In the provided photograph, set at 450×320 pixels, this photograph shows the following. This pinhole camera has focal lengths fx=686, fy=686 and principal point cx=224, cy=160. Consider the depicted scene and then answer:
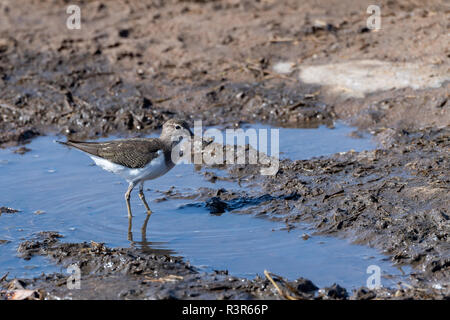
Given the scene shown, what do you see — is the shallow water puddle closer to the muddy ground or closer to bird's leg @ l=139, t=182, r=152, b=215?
bird's leg @ l=139, t=182, r=152, b=215

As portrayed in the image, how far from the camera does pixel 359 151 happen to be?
10547 mm

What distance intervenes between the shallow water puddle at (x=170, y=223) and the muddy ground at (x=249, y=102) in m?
0.32

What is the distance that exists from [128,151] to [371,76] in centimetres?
524

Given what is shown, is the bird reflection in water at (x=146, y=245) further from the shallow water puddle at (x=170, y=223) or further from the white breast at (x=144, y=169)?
the white breast at (x=144, y=169)

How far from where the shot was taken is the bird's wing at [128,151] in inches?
362

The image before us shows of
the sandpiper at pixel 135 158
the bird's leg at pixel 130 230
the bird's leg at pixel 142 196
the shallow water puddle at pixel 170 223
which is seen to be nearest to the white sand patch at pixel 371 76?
the shallow water puddle at pixel 170 223

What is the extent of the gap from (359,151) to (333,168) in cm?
Answer: 98

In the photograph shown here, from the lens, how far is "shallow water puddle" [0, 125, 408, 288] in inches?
298

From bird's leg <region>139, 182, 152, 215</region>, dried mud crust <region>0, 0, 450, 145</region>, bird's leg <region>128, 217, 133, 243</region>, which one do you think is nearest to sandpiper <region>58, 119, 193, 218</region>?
bird's leg <region>139, 182, 152, 215</region>

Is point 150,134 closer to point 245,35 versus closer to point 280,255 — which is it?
point 245,35

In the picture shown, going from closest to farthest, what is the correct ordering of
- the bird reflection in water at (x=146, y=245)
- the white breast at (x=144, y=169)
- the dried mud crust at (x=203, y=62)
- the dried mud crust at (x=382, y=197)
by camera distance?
1. the dried mud crust at (x=382, y=197)
2. the bird reflection in water at (x=146, y=245)
3. the white breast at (x=144, y=169)
4. the dried mud crust at (x=203, y=62)

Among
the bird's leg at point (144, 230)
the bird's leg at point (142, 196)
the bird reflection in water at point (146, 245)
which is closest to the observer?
the bird reflection in water at point (146, 245)

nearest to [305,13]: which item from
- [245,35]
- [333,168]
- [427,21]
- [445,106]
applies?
[245,35]

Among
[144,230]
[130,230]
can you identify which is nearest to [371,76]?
[144,230]
